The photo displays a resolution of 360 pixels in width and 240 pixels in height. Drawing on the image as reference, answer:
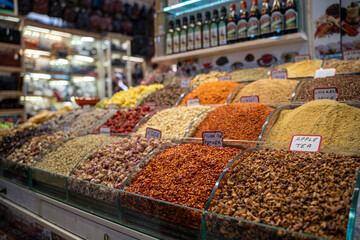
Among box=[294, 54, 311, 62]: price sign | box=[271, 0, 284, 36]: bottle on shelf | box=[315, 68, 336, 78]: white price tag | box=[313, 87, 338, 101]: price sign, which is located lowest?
box=[313, 87, 338, 101]: price sign

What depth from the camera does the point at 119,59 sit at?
7.39 meters

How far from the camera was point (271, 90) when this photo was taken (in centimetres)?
207

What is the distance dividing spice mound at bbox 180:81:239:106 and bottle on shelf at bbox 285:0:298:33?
822 mm

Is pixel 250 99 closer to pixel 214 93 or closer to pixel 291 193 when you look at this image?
pixel 214 93

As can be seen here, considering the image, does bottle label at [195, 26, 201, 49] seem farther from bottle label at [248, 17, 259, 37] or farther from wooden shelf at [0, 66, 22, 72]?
wooden shelf at [0, 66, 22, 72]

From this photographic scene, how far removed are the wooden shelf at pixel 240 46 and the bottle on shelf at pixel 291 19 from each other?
0.08m

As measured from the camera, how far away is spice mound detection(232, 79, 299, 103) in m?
1.98

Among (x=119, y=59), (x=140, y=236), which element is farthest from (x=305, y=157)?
(x=119, y=59)

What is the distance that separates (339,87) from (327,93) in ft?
0.69

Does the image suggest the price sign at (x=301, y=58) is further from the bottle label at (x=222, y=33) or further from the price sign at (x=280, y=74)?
the bottle label at (x=222, y=33)

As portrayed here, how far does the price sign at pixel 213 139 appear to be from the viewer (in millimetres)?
1381

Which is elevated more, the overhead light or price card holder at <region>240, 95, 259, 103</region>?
the overhead light

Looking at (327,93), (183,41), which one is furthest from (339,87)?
(183,41)

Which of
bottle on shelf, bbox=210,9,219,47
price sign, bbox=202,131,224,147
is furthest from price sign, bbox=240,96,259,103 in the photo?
A: bottle on shelf, bbox=210,9,219,47
